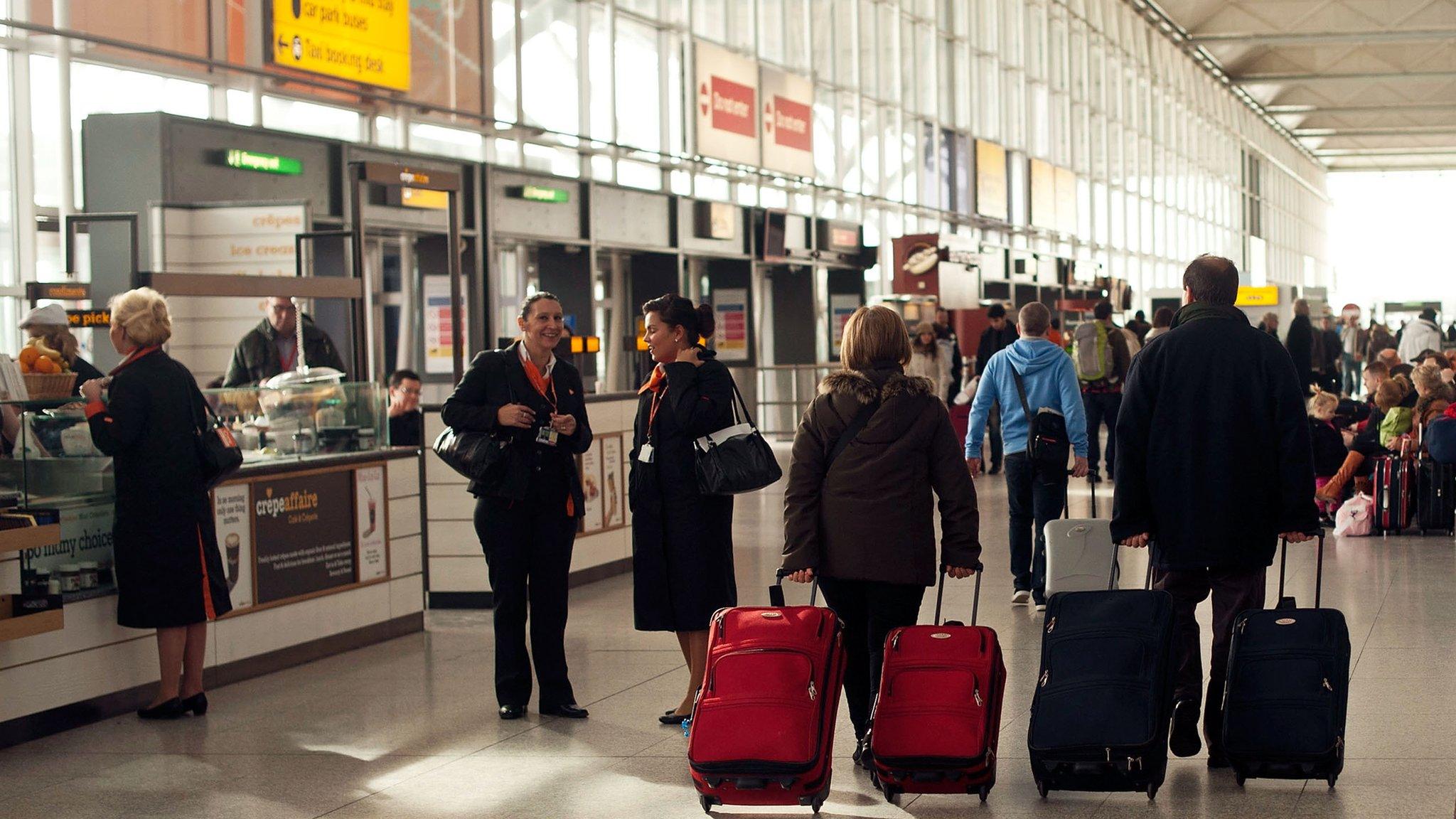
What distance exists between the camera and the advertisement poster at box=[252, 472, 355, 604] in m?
7.28

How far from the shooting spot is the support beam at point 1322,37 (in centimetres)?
4216

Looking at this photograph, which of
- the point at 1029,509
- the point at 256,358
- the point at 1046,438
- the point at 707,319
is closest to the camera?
the point at 707,319

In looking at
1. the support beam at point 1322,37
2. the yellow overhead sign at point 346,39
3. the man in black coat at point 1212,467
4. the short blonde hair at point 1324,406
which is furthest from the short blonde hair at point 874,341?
the support beam at point 1322,37

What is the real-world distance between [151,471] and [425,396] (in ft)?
31.4

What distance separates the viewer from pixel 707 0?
20688 mm

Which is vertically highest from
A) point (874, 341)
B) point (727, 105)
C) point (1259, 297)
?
point (727, 105)

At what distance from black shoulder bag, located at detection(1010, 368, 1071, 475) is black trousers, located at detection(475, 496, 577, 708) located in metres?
2.90

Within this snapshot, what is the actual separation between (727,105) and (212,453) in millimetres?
15119

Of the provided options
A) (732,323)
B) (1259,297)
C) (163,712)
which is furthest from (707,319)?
(1259,297)

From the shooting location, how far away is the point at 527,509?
617 cm

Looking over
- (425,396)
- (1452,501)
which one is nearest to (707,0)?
(425,396)

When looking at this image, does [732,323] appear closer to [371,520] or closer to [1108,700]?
[371,520]

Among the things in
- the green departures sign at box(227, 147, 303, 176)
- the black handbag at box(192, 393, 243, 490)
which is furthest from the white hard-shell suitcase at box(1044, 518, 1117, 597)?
the green departures sign at box(227, 147, 303, 176)

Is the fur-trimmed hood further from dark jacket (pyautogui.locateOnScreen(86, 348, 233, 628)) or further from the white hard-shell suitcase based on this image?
dark jacket (pyautogui.locateOnScreen(86, 348, 233, 628))
